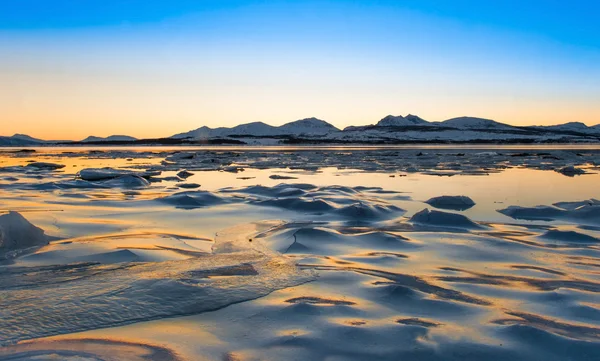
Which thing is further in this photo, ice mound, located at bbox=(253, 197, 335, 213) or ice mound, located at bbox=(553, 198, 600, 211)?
ice mound, located at bbox=(253, 197, 335, 213)

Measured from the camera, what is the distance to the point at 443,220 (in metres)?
6.27

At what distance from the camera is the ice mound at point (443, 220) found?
616cm

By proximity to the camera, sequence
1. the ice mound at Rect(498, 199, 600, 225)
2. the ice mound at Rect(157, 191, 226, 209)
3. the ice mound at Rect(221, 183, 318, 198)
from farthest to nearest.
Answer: the ice mound at Rect(221, 183, 318, 198) → the ice mound at Rect(157, 191, 226, 209) → the ice mound at Rect(498, 199, 600, 225)

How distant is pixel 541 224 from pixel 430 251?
7.95ft

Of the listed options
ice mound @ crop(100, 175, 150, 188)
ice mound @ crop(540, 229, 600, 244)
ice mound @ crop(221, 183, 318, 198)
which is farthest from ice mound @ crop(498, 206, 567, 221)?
ice mound @ crop(100, 175, 150, 188)

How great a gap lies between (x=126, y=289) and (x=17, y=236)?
2381 millimetres

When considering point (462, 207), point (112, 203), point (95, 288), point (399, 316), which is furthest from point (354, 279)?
point (112, 203)

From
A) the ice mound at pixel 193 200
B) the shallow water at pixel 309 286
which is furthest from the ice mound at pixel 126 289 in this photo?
the ice mound at pixel 193 200

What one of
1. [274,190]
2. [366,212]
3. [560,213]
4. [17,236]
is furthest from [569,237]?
[17,236]

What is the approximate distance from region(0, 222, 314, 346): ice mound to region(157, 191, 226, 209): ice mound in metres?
3.93

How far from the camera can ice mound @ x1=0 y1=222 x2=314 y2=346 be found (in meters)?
2.88

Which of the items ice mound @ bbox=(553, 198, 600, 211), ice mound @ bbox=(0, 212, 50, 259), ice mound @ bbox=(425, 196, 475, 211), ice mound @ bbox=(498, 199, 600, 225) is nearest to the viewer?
ice mound @ bbox=(0, 212, 50, 259)

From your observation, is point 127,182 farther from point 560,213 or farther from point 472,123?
point 472,123

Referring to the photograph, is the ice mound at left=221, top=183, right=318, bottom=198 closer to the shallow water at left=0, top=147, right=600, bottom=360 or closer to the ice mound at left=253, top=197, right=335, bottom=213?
the ice mound at left=253, top=197, right=335, bottom=213
